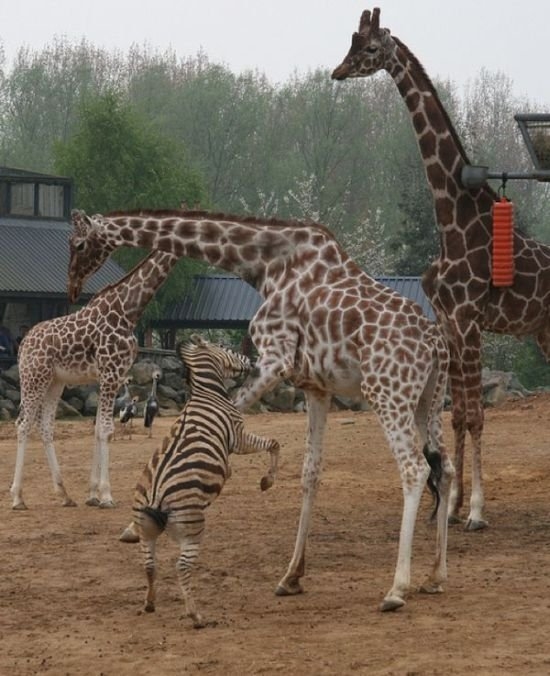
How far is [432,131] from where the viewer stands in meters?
12.3

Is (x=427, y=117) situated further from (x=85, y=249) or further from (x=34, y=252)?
(x=34, y=252)

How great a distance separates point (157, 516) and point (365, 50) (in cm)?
528

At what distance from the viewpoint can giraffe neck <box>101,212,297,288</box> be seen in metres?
9.61

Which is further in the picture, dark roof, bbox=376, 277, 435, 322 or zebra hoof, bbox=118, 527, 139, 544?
dark roof, bbox=376, 277, 435, 322

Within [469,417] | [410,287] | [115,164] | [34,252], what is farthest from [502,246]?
[115,164]

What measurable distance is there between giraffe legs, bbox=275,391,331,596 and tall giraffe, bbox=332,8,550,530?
2801 mm

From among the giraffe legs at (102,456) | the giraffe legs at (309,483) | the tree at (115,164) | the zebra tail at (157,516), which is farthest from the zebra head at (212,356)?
the tree at (115,164)

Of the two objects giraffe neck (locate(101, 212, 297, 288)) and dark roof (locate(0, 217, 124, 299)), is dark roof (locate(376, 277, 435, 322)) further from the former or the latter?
giraffe neck (locate(101, 212, 297, 288))

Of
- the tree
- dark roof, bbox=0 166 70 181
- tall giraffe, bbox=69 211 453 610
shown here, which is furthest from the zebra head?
the tree

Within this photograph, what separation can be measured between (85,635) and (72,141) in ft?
99.0

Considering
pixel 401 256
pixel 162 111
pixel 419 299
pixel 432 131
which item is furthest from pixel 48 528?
pixel 162 111

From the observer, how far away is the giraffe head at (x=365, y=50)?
11961 mm

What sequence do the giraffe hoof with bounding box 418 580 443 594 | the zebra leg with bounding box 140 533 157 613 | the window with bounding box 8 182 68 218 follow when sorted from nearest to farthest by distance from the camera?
the zebra leg with bounding box 140 533 157 613 < the giraffe hoof with bounding box 418 580 443 594 < the window with bounding box 8 182 68 218

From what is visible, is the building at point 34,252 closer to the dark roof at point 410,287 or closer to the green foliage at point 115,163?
the green foliage at point 115,163
